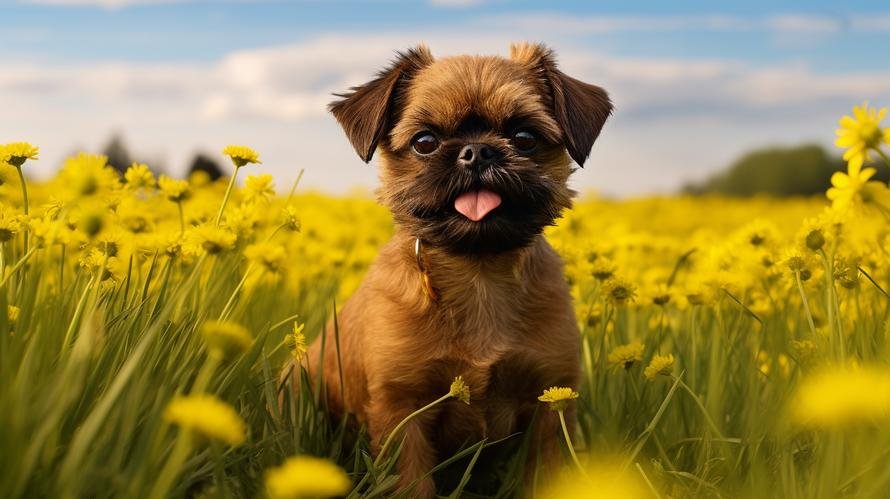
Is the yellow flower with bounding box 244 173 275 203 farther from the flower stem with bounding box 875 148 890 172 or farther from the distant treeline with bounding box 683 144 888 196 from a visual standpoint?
the distant treeline with bounding box 683 144 888 196

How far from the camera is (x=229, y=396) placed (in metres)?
3.05

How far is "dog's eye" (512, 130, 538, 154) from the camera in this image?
3549mm

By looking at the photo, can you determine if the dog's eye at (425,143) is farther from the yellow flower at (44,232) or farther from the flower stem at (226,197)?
the yellow flower at (44,232)

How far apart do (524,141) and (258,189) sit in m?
1.17

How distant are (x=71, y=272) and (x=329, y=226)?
3437 millimetres

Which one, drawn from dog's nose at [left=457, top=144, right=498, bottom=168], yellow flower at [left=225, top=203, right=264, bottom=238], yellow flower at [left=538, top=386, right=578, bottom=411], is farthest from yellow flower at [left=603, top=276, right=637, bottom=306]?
yellow flower at [left=225, top=203, right=264, bottom=238]

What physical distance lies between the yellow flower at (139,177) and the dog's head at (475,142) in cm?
109

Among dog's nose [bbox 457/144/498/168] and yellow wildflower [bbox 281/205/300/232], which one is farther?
yellow wildflower [bbox 281/205/300/232]

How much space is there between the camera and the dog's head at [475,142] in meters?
3.37

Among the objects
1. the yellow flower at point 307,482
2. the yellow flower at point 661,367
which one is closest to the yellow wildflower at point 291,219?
the yellow flower at point 661,367

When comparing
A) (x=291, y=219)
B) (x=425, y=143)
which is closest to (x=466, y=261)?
(x=425, y=143)

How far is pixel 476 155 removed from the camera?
3.27m

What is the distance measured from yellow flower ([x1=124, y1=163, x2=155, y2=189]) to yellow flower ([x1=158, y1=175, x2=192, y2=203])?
0.58 feet

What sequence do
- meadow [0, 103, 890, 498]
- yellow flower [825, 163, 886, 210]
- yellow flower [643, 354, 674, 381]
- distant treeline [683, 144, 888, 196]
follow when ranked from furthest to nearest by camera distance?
distant treeline [683, 144, 888, 196] < yellow flower [643, 354, 674, 381] < yellow flower [825, 163, 886, 210] < meadow [0, 103, 890, 498]
